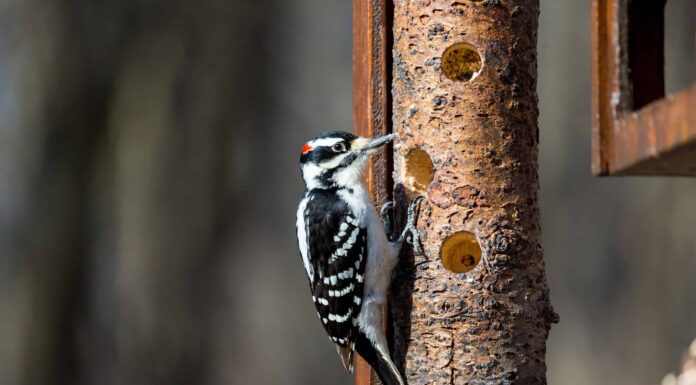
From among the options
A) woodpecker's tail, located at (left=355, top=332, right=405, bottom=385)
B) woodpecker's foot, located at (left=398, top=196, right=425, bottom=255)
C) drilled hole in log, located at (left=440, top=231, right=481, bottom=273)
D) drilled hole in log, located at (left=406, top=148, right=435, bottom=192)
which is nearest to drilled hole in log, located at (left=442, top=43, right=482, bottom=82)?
drilled hole in log, located at (left=406, top=148, right=435, bottom=192)

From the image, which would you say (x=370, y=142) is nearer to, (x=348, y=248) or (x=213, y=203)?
(x=348, y=248)

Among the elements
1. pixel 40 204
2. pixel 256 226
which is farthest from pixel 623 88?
pixel 256 226

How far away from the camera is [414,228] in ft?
14.0

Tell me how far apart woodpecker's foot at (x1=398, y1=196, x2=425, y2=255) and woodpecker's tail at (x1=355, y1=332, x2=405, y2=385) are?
17.0 inches

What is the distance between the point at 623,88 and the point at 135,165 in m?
7.99

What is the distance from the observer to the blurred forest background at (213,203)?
959 centimetres

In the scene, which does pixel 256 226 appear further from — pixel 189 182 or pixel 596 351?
pixel 596 351

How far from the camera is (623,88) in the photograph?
8.43 ft

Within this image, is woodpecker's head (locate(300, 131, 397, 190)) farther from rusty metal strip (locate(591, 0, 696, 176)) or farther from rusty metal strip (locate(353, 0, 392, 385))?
rusty metal strip (locate(591, 0, 696, 176))

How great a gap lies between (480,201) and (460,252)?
0.24 meters

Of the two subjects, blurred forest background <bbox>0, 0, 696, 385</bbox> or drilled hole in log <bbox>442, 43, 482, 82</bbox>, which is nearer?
drilled hole in log <bbox>442, 43, 482, 82</bbox>

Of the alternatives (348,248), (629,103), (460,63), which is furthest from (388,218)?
(629,103)

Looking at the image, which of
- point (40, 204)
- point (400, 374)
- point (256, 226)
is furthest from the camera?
point (256, 226)

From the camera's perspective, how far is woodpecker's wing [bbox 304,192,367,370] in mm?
4586
